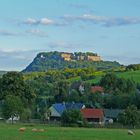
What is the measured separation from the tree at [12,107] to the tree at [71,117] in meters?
14.5

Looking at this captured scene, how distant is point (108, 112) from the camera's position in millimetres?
124125

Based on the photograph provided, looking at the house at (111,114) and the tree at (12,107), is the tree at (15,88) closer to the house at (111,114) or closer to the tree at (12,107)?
the tree at (12,107)

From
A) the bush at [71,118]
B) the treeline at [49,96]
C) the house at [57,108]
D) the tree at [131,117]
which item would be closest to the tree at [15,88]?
the treeline at [49,96]

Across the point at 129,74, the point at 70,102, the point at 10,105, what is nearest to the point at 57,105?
the point at 70,102

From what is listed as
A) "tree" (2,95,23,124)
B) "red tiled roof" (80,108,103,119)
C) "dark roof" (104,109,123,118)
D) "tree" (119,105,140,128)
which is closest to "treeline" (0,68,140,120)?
"tree" (2,95,23,124)

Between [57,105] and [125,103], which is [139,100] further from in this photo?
[57,105]

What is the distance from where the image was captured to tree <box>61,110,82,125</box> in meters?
87.4

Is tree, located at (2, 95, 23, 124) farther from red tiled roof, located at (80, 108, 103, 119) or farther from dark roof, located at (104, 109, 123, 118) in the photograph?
dark roof, located at (104, 109, 123, 118)

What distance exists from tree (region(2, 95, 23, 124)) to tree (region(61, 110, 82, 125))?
14.5 m

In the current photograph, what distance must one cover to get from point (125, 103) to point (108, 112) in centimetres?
497

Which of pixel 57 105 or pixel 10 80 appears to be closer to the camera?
pixel 10 80

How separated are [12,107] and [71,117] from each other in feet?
52.3

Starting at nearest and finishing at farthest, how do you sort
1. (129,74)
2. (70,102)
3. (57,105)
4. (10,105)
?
(10,105) < (57,105) < (70,102) < (129,74)

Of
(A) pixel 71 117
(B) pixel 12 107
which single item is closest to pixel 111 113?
(B) pixel 12 107
